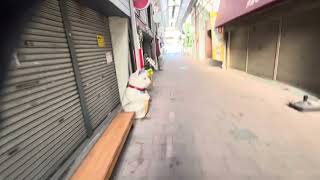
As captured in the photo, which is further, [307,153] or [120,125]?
[120,125]

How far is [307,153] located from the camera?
6.35 ft

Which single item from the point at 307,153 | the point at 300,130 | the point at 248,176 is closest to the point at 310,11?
the point at 300,130

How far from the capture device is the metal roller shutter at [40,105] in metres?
1.19

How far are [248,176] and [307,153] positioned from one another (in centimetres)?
83

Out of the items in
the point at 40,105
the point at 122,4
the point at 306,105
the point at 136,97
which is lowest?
the point at 306,105

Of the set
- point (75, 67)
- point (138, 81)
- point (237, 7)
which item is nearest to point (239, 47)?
point (237, 7)

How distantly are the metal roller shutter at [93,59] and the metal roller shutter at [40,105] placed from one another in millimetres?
294

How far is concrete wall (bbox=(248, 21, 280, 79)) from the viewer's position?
16.1 feet

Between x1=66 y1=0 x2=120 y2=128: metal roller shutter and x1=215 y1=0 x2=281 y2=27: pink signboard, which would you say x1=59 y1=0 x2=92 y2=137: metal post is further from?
x1=215 y1=0 x2=281 y2=27: pink signboard

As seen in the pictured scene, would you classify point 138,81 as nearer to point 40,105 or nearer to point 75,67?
point 75,67

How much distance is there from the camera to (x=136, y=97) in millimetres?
3023

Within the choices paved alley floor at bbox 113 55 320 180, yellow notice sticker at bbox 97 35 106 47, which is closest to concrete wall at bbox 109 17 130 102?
yellow notice sticker at bbox 97 35 106 47

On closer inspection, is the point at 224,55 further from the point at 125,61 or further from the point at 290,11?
the point at 125,61

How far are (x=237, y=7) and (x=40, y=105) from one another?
5736mm
